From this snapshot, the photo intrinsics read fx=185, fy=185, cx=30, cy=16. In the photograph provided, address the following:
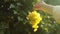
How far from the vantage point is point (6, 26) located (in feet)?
3.27

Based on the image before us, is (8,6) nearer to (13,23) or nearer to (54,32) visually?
(13,23)

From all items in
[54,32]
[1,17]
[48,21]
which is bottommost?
[54,32]

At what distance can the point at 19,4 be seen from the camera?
1.02 meters

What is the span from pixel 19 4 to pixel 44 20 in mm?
218

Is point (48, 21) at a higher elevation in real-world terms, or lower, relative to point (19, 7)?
lower

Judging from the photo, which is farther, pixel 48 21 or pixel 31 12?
pixel 48 21

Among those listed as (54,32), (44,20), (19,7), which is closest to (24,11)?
(19,7)

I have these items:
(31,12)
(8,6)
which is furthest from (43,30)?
(8,6)

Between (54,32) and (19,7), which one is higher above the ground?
(19,7)

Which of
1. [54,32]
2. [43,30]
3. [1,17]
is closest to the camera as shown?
[1,17]

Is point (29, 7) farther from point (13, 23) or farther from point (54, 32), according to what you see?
point (54, 32)

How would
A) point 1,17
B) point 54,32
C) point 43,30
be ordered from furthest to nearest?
point 54,32 → point 43,30 → point 1,17

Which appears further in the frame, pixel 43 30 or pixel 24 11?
pixel 43 30

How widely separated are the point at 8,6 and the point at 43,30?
0.28 m
